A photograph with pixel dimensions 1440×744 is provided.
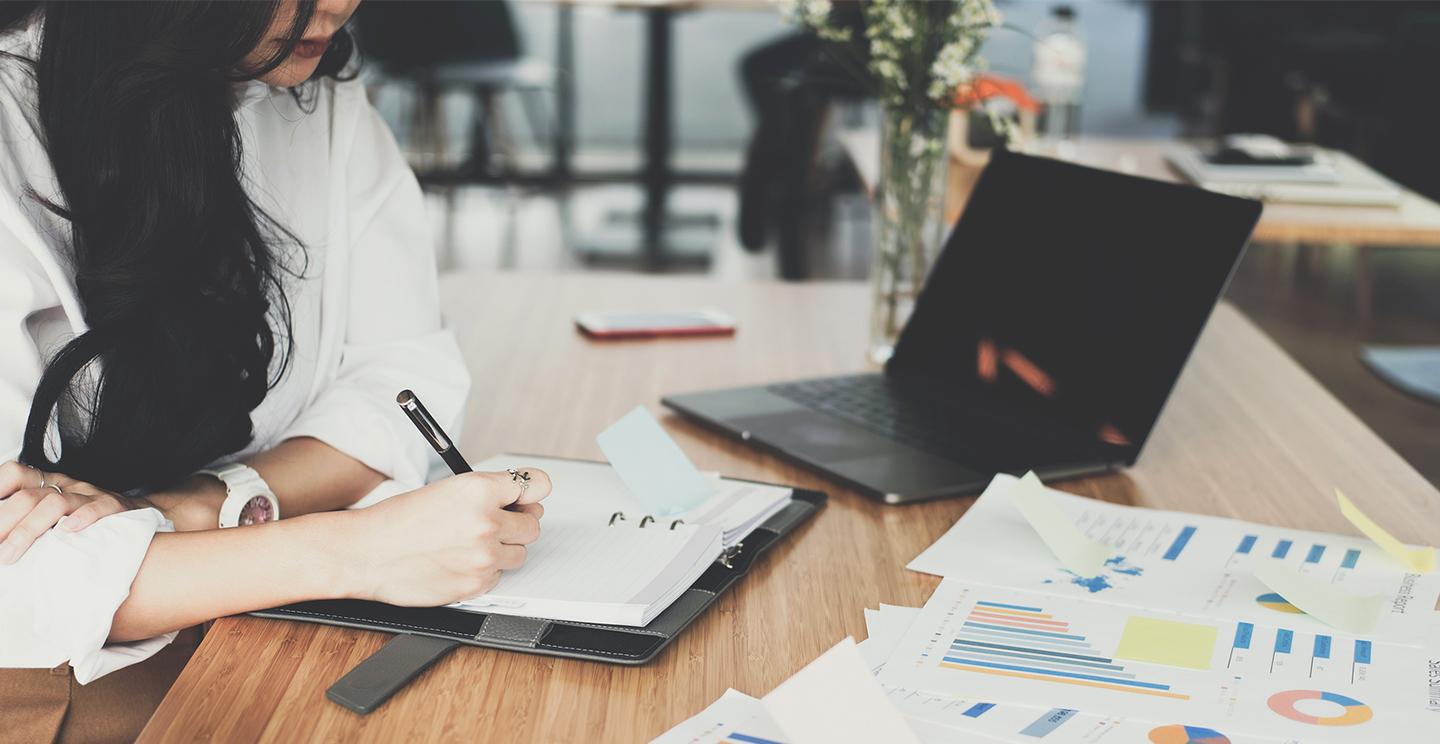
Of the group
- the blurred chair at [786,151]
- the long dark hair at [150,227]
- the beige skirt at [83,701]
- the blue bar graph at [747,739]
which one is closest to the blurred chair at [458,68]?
the blurred chair at [786,151]

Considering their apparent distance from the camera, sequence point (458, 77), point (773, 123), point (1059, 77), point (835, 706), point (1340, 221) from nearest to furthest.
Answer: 1. point (835, 706)
2. point (1340, 221)
3. point (1059, 77)
4. point (773, 123)
5. point (458, 77)

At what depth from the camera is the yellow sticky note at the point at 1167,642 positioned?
0.81 m

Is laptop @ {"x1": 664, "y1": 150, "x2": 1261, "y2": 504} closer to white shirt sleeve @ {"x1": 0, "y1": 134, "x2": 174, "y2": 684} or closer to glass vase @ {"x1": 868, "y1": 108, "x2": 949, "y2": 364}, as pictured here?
glass vase @ {"x1": 868, "y1": 108, "x2": 949, "y2": 364}

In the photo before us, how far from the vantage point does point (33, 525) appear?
835 millimetres

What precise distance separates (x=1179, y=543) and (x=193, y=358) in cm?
73

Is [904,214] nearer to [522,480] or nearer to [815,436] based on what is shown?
[815,436]

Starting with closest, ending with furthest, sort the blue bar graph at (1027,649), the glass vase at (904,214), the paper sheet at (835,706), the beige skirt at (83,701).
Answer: the paper sheet at (835,706)
the blue bar graph at (1027,649)
the beige skirt at (83,701)
the glass vase at (904,214)

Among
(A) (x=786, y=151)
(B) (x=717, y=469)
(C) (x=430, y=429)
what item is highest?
(C) (x=430, y=429)

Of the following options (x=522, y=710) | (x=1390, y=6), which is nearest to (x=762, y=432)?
(x=522, y=710)

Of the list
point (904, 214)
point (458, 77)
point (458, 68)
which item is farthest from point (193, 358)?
point (458, 68)

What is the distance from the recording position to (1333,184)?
91.0 inches

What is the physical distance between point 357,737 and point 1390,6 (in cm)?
547

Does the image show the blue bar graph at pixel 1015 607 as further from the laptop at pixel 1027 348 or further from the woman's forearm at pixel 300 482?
the woman's forearm at pixel 300 482

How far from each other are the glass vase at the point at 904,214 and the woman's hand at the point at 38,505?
0.79 meters
